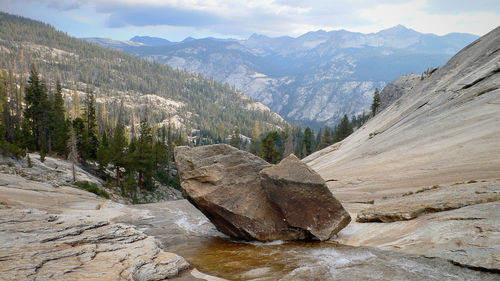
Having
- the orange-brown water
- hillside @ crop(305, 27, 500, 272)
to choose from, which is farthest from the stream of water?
hillside @ crop(305, 27, 500, 272)

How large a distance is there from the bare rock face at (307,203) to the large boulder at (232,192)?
0.77 metres

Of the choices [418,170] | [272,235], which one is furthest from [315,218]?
[418,170]

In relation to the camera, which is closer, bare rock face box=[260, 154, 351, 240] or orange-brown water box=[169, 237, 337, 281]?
orange-brown water box=[169, 237, 337, 281]

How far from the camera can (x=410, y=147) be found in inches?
846

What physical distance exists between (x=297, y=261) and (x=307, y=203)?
3360mm

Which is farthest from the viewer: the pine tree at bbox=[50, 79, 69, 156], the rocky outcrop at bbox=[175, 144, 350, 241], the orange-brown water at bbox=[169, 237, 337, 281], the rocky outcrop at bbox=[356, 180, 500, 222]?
the pine tree at bbox=[50, 79, 69, 156]

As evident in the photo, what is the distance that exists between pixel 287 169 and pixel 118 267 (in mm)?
8707

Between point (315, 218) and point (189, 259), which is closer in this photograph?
point (189, 259)

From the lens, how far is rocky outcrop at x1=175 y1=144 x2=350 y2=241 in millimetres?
14484

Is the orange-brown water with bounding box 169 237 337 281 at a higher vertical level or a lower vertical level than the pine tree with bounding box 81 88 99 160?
lower

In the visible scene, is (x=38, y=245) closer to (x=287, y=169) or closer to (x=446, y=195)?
(x=287, y=169)

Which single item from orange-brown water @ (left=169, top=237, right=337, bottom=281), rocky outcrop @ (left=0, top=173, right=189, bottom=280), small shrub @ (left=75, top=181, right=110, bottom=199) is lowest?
small shrub @ (left=75, top=181, right=110, bottom=199)

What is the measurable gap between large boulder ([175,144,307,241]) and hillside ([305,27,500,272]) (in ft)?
12.6

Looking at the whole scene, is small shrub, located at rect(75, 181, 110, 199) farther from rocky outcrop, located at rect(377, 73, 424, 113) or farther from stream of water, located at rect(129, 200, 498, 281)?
rocky outcrop, located at rect(377, 73, 424, 113)
